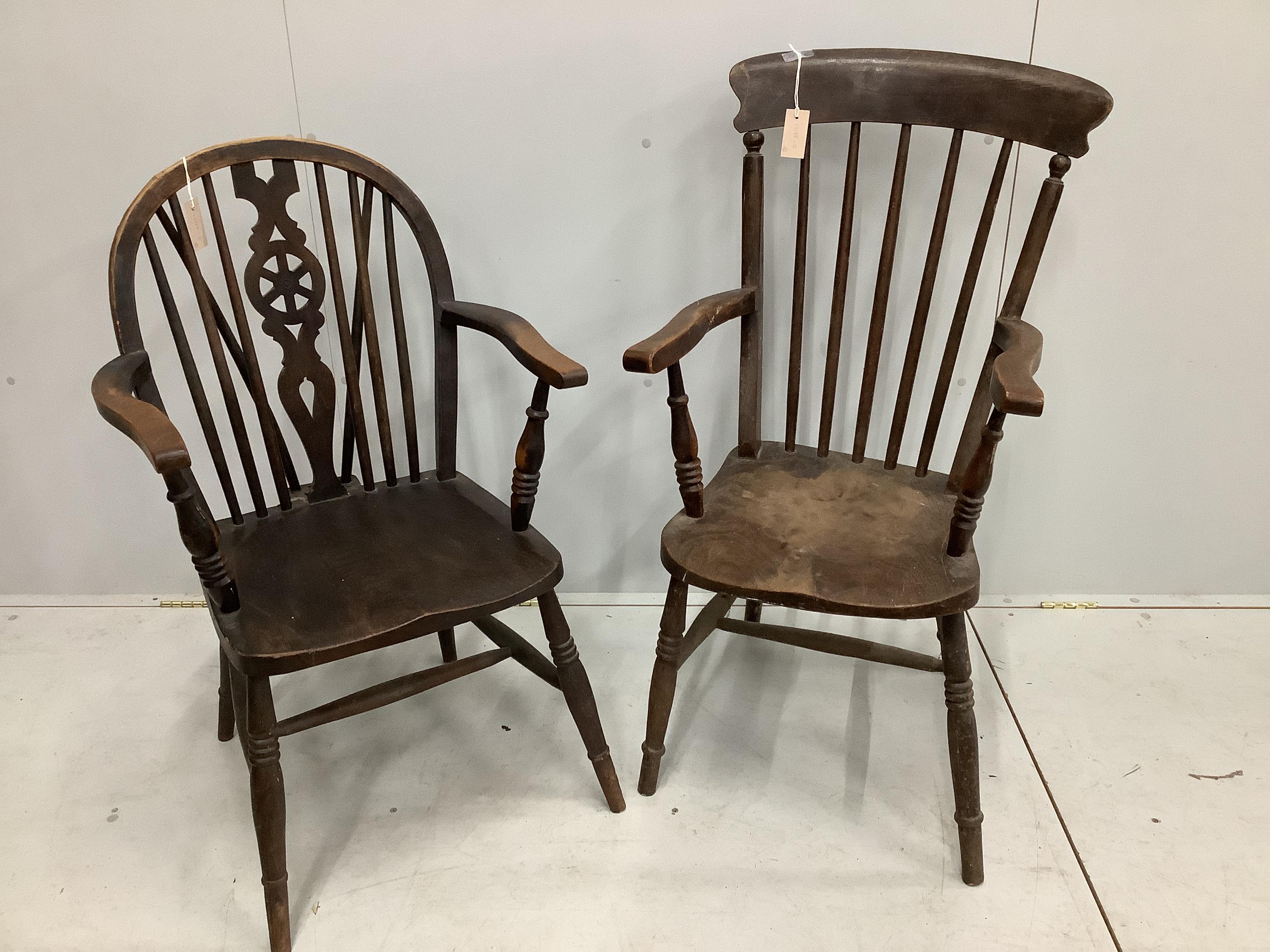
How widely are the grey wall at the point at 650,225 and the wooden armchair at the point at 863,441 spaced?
205 mm

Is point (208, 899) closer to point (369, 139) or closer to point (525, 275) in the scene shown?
point (525, 275)

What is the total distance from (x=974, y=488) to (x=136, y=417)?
104 cm

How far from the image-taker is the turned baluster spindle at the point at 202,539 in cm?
105

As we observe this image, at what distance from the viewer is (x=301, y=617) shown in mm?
1171

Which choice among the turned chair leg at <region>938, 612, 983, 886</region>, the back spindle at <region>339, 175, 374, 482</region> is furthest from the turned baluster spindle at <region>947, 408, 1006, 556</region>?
the back spindle at <region>339, 175, 374, 482</region>

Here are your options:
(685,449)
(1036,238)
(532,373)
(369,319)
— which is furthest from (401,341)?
(1036,238)

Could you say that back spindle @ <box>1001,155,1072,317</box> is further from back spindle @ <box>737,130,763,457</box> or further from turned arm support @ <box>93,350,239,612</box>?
turned arm support @ <box>93,350,239,612</box>

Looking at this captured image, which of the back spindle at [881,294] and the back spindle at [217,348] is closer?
the back spindle at [217,348]

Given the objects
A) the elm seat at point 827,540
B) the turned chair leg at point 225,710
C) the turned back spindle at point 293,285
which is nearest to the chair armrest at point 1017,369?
the elm seat at point 827,540

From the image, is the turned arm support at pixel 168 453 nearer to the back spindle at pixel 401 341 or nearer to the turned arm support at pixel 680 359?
the back spindle at pixel 401 341

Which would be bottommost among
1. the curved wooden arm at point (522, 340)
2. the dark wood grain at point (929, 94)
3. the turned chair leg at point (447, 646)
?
the turned chair leg at point (447, 646)

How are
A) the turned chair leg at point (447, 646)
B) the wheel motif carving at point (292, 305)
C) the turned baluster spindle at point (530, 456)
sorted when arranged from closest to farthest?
the turned baluster spindle at point (530, 456) < the wheel motif carving at point (292, 305) < the turned chair leg at point (447, 646)

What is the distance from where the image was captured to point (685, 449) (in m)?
1.31

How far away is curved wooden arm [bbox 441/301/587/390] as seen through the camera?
1196 millimetres
